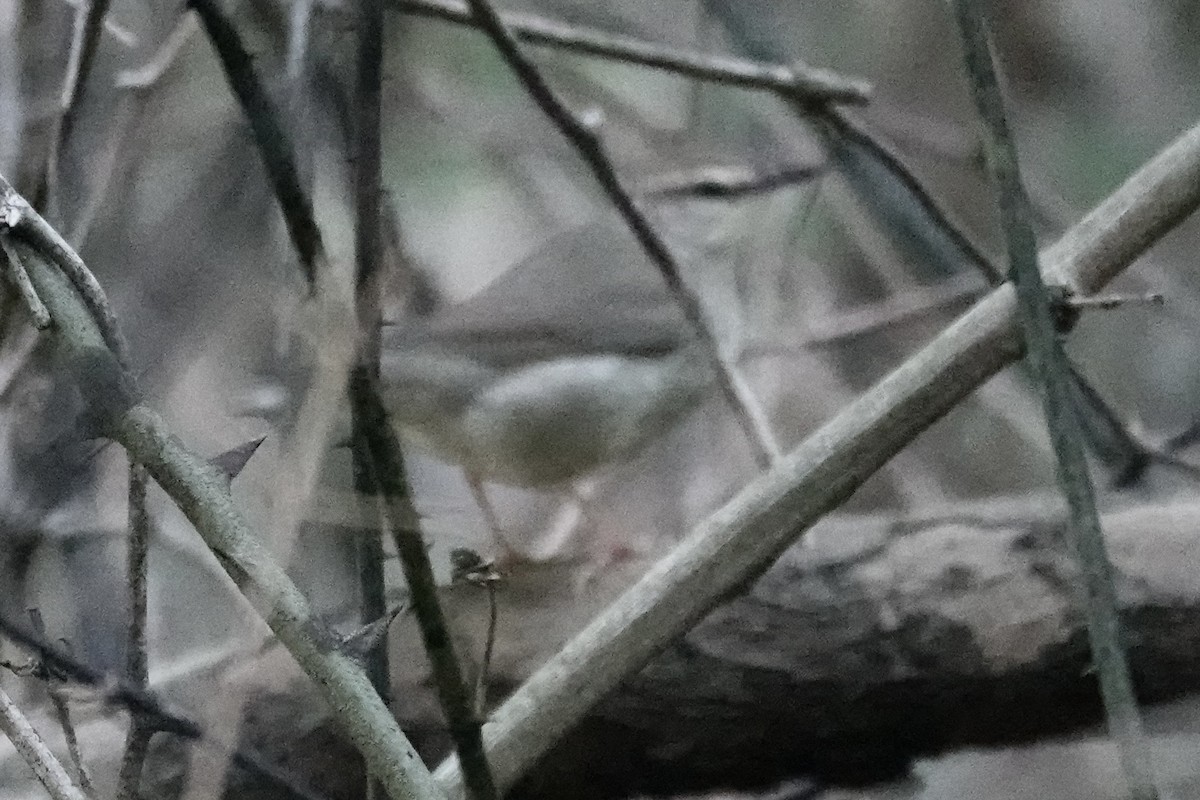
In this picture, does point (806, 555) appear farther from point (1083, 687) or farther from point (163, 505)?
point (163, 505)

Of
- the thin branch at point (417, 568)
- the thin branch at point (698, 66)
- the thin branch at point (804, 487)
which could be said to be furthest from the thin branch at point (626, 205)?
the thin branch at point (417, 568)

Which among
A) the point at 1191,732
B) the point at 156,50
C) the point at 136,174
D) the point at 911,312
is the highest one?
the point at 156,50

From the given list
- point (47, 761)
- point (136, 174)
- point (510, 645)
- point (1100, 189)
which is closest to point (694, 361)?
point (510, 645)

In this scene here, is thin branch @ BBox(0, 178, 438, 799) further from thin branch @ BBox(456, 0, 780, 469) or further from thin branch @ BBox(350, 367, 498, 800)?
thin branch @ BBox(456, 0, 780, 469)

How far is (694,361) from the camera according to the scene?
4.99 feet

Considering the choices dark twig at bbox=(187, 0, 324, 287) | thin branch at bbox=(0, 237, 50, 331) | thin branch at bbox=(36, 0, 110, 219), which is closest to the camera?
dark twig at bbox=(187, 0, 324, 287)

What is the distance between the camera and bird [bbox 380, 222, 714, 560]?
140cm

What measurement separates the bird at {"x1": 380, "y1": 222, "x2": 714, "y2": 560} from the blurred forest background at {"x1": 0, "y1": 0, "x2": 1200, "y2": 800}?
52 mm

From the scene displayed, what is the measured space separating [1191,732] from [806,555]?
1.05 feet

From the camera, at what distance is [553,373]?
4.85 feet

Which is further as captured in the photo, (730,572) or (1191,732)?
(1191,732)

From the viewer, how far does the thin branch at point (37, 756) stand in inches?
22.8

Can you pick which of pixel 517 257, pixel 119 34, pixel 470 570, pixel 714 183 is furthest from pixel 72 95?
pixel 517 257

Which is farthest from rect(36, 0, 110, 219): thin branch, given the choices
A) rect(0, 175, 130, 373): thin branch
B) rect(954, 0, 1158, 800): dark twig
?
rect(954, 0, 1158, 800): dark twig
